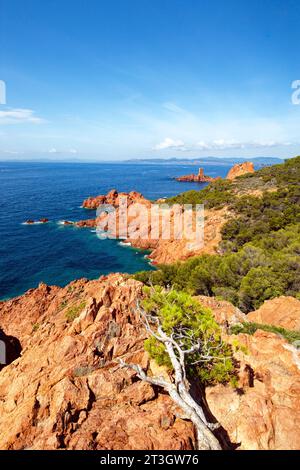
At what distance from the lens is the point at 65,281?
36.1m

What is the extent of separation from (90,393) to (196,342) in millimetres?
4142

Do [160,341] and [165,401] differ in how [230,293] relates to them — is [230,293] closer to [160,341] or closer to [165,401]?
[160,341]

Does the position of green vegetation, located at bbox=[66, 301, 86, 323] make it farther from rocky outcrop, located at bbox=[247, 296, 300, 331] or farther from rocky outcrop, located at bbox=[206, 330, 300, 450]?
rocky outcrop, located at bbox=[247, 296, 300, 331]

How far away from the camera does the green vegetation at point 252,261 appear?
22.0 meters

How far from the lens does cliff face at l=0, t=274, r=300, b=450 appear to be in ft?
22.8

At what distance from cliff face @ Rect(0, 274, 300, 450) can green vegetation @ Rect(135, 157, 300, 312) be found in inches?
123

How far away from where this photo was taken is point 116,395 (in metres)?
8.32

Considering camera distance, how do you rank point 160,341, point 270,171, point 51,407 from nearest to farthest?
point 51,407, point 160,341, point 270,171

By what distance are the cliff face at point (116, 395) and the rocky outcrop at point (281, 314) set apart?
4561mm

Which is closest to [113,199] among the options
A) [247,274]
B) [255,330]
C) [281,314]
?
[247,274]

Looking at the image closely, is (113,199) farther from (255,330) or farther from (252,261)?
(255,330)

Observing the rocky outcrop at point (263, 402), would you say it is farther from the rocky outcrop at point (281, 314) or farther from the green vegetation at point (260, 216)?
the green vegetation at point (260, 216)

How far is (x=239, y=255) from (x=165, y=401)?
65.9ft

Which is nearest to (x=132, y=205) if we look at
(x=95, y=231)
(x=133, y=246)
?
(x=95, y=231)
